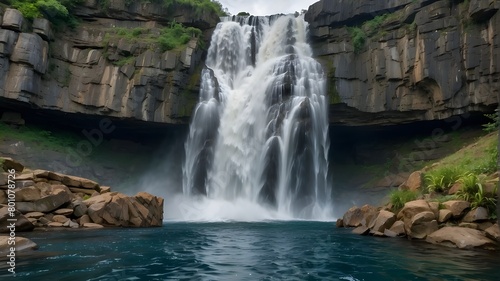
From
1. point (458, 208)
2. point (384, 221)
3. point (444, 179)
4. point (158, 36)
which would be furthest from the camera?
point (158, 36)

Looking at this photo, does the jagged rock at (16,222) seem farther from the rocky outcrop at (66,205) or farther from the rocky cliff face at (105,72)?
the rocky cliff face at (105,72)

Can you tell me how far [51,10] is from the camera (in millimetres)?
29703

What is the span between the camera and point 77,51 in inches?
1228

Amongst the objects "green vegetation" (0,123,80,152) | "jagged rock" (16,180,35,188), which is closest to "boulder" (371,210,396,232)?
"jagged rock" (16,180,35,188)

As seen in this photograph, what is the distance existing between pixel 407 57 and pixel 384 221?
1807 cm

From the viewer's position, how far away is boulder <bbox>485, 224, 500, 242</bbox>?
9656 mm

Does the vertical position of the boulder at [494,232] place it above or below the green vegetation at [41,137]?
below

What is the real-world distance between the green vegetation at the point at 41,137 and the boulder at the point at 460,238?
28.5 metres

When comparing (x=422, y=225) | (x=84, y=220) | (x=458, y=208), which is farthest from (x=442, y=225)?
(x=84, y=220)

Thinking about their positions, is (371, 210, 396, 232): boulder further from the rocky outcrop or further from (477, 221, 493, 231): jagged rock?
the rocky outcrop

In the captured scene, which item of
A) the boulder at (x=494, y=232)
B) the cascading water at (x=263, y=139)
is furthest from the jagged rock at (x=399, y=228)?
the cascading water at (x=263, y=139)

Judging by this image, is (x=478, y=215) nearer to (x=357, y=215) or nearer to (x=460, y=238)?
(x=460, y=238)

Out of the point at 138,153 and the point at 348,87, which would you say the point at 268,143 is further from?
the point at 138,153

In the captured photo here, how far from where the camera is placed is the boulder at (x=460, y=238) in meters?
9.67
